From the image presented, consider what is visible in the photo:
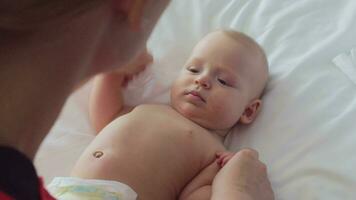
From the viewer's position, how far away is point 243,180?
3.79 ft

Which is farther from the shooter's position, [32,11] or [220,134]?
[220,134]

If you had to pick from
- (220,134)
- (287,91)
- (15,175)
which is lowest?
(220,134)

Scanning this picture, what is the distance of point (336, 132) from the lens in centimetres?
126

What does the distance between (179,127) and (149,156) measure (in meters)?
0.11

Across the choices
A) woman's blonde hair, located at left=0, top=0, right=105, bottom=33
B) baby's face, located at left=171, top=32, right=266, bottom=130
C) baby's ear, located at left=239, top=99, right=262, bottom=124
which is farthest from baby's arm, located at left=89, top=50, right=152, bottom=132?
woman's blonde hair, located at left=0, top=0, right=105, bottom=33

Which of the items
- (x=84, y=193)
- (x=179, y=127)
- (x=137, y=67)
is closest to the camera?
(x=84, y=193)

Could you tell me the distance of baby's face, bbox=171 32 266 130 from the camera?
1351 mm

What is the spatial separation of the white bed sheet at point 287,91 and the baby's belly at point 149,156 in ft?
0.27

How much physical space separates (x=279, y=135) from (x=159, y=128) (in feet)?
0.76

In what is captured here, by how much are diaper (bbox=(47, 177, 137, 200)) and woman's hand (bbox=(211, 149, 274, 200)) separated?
152 mm

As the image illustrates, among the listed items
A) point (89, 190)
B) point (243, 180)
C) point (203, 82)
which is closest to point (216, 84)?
point (203, 82)

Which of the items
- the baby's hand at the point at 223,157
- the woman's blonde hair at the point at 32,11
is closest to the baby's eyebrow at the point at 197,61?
the baby's hand at the point at 223,157

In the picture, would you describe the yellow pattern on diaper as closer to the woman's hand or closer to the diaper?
the diaper

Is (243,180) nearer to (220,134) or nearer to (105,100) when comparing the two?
(220,134)
